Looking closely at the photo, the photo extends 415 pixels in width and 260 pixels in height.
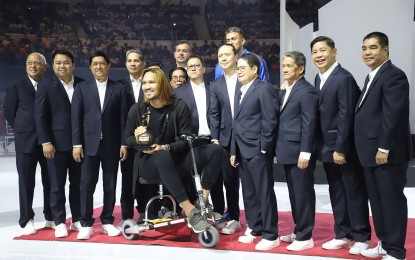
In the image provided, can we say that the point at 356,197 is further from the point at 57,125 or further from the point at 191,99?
the point at 57,125

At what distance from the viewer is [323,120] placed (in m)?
3.64

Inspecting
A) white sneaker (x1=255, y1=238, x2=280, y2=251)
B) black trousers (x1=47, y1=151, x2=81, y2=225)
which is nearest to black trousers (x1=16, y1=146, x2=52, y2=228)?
black trousers (x1=47, y1=151, x2=81, y2=225)

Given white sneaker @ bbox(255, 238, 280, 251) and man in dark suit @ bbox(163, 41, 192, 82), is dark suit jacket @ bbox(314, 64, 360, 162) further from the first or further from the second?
man in dark suit @ bbox(163, 41, 192, 82)

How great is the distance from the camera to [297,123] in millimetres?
3676

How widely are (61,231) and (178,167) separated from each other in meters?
1.11

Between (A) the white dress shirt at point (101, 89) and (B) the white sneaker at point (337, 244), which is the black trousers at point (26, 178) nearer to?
(A) the white dress shirt at point (101, 89)

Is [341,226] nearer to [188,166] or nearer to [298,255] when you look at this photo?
[298,255]

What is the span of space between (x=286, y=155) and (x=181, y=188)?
0.78 meters

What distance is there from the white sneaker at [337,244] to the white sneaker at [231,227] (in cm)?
80

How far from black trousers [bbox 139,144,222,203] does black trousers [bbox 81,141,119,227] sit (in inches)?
15.7

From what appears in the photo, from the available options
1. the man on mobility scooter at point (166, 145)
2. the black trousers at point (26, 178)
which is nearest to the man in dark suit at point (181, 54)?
the man on mobility scooter at point (166, 145)

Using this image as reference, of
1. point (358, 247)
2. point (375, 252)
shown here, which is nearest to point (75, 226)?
point (358, 247)

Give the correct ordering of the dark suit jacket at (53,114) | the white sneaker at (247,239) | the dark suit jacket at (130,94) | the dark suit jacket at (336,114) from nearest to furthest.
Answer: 1. the dark suit jacket at (336,114)
2. the white sneaker at (247,239)
3. the dark suit jacket at (53,114)
4. the dark suit jacket at (130,94)

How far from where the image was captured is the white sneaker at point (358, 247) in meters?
3.61
